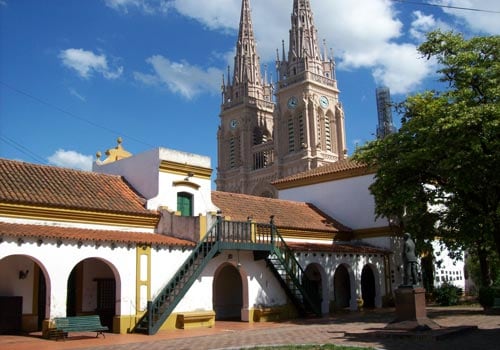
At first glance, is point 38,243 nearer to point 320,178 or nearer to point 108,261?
point 108,261

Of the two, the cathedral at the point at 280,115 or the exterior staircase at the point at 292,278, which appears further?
the cathedral at the point at 280,115

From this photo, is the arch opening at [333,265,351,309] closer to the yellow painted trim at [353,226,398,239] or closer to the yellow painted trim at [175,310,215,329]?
the yellow painted trim at [353,226,398,239]

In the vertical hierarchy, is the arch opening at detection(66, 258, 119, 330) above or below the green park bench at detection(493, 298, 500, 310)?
above

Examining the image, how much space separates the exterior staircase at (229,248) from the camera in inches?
649

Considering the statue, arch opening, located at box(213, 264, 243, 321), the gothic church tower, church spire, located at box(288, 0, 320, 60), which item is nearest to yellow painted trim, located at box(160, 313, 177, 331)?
arch opening, located at box(213, 264, 243, 321)

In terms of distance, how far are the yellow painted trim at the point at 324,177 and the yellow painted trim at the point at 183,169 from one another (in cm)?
925

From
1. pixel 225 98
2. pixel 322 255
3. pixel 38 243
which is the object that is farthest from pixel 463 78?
pixel 225 98

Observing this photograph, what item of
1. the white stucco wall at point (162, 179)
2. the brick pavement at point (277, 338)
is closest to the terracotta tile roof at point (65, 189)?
the white stucco wall at point (162, 179)

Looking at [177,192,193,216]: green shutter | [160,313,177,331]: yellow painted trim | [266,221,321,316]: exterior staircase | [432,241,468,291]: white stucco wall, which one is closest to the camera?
[160,313,177,331]: yellow painted trim

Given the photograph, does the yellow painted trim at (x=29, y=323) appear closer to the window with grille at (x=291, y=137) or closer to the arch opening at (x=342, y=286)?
the arch opening at (x=342, y=286)

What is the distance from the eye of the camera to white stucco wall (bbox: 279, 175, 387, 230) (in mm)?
27000

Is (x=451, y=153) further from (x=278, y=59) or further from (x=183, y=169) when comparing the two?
(x=278, y=59)

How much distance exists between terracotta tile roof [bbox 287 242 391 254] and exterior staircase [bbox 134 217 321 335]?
0.86 metres

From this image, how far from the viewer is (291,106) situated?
268 ft
